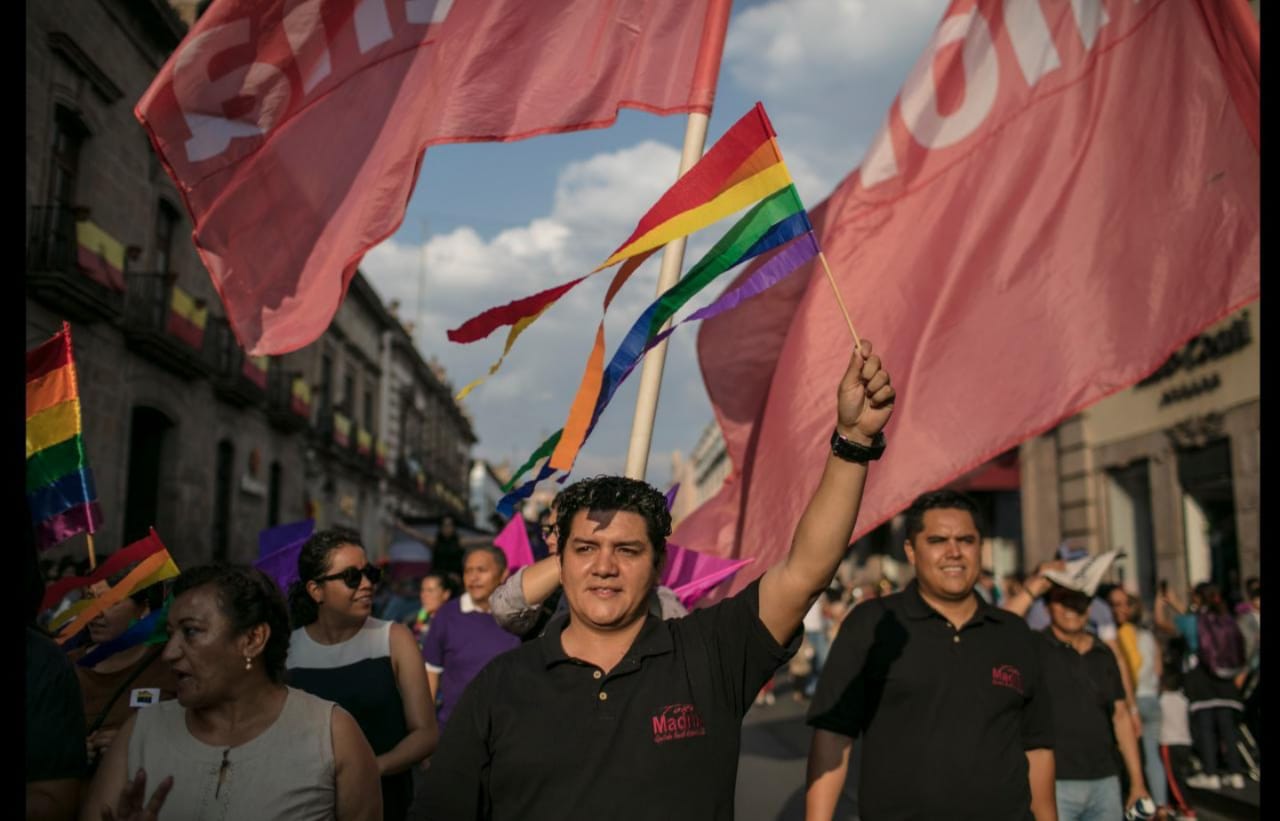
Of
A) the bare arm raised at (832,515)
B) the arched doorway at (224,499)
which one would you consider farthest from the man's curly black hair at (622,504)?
the arched doorway at (224,499)

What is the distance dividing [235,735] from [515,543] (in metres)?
3.42

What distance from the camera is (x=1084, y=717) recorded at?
530cm

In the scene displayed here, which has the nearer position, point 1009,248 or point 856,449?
point 856,449

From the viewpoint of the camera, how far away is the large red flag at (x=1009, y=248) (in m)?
4.54

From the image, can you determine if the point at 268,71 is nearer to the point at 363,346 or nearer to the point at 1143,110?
the point at 1143,110

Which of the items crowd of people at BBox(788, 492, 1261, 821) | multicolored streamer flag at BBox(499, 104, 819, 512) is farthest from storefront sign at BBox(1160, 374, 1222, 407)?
multicolored streamer flag at BBox(499, 104, 819, 512)

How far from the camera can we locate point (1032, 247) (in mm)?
4934

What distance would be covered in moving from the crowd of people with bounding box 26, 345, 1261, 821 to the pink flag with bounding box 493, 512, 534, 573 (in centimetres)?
21

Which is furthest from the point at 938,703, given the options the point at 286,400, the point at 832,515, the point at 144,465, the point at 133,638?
the point at 286,400

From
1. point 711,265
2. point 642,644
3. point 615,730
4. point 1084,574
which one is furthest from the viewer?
point 1084,574

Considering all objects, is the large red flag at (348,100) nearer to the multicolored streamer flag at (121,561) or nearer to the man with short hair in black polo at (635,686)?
the multicolored streamer flag at (121,561)

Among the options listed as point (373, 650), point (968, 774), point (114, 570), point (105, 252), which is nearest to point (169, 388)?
point (105, 252)

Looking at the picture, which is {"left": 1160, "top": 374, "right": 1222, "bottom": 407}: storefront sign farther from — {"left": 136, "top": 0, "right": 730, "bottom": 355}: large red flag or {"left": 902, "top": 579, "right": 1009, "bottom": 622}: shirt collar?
{"left": 902, "top": 579, "right": 1009, "bottom": 622}: shirt collar

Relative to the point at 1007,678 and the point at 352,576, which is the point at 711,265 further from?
the point at 352,576
